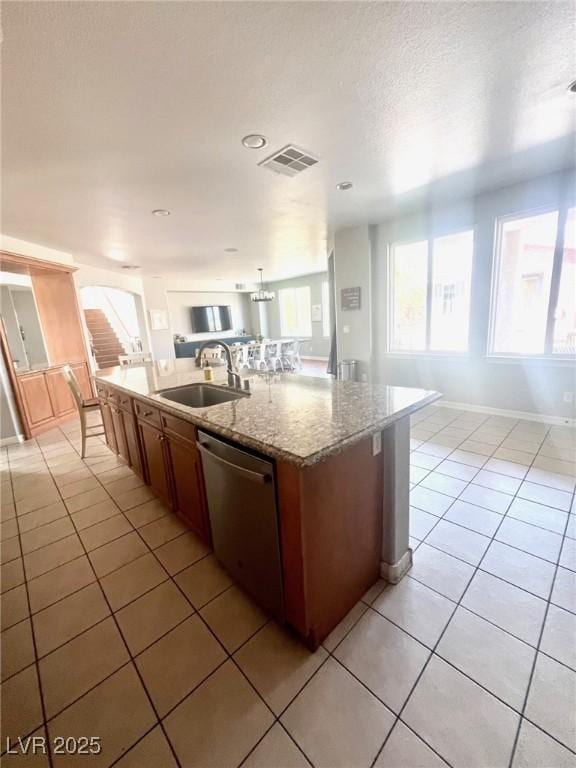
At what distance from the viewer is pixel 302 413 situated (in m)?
1.48

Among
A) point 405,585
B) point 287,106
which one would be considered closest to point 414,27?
point 287,106

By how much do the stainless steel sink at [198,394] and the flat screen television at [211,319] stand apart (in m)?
7.55

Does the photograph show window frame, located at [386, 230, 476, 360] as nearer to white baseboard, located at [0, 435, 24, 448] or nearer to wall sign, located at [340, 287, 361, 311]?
wall sign, located at [340, 287, 361, 311]

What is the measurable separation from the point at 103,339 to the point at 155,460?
26.0 ft

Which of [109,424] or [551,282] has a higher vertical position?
[551,282]

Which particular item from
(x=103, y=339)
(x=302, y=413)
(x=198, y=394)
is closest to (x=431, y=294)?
(x=198, y=394)

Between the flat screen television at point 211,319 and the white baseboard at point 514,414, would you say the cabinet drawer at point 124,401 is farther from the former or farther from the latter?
the flat screen television at point 211,319

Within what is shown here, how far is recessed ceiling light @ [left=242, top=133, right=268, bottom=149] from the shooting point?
6.99 feet

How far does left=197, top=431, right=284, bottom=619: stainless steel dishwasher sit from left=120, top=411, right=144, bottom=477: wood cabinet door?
1134 mm

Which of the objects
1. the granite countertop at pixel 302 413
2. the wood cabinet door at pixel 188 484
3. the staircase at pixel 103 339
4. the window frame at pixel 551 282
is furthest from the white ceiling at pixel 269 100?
the staircase at pixel 103 339

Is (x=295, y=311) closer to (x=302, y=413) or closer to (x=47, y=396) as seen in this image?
(x=47, y=396)

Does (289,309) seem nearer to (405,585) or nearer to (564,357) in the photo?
(564,357)

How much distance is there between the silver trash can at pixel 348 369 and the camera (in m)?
5.00

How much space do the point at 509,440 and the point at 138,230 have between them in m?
5.06
